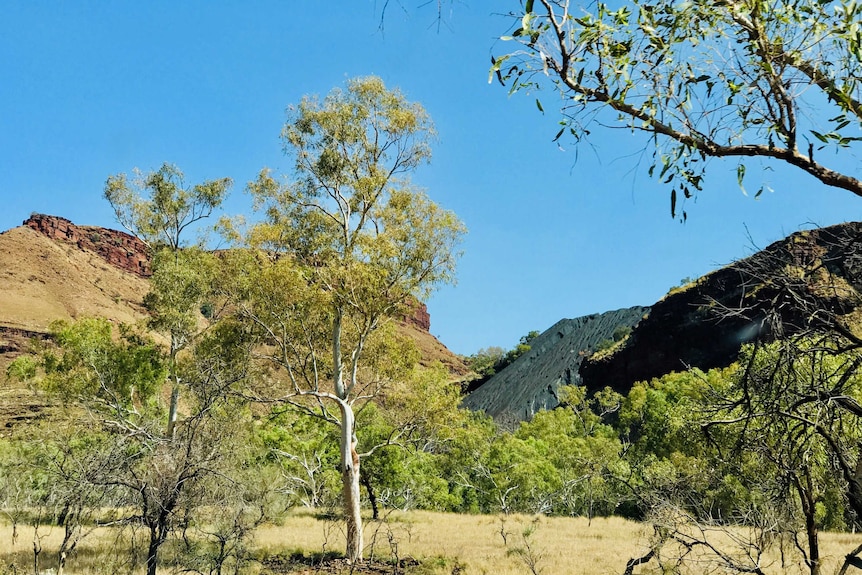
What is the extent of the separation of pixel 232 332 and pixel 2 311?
110m

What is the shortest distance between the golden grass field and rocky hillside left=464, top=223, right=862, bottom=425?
6.87 metres

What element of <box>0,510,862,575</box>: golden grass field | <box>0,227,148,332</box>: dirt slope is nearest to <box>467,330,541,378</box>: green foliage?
<box>0,227,148,332</box>: dirt slope

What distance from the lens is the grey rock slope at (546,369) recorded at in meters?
97.3

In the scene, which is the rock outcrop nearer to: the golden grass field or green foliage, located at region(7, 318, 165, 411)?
green foliage, located at region(7, 318, 165, 411)

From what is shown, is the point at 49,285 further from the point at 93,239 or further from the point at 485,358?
the point at 485,358

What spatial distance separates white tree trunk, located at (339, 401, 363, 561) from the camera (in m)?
16.9

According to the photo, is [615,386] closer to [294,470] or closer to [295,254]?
[294,470]

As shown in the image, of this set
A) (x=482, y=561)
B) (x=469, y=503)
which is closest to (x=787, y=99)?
(x=482, y=561)

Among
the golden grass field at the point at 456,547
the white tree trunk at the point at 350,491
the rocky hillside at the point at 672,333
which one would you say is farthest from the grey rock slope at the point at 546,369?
the white tree trunk at the point at 350,491

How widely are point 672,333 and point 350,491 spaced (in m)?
76.5

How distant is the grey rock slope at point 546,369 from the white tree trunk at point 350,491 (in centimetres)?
6567

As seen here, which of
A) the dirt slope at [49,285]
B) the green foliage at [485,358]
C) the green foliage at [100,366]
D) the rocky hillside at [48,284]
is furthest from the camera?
the green foliage at [485,358]

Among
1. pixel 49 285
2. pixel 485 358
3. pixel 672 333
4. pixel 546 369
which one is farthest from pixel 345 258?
pixel 485 358

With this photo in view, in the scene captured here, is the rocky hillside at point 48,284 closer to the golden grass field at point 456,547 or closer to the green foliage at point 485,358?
the green foliage at point 485,358
